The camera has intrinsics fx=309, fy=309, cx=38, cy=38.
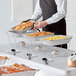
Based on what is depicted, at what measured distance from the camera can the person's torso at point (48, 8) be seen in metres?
4.64

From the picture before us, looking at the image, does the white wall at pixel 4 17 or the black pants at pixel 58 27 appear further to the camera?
the white wall at pixel 4 17

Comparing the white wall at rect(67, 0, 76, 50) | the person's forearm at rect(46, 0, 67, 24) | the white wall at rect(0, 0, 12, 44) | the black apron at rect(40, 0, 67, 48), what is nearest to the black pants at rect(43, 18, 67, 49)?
the black apron at rect(40, 0, 67, 48)

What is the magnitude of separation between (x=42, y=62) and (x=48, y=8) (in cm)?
168

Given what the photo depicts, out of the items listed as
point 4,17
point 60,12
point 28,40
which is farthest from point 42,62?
point 4,17

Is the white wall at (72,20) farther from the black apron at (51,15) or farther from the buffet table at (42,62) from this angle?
the buffet table at (42,62)

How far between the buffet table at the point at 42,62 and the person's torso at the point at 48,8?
0.83 metres

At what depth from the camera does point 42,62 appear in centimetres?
320

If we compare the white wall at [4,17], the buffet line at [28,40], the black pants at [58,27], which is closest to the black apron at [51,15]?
the black pants at [58,27]

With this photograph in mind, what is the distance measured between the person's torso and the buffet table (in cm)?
83

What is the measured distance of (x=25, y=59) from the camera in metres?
3.35

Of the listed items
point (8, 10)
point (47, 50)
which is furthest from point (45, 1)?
point (8, 10)

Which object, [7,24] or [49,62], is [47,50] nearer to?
[49,62]

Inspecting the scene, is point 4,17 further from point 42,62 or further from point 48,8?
point 42,62

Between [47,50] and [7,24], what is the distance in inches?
177
